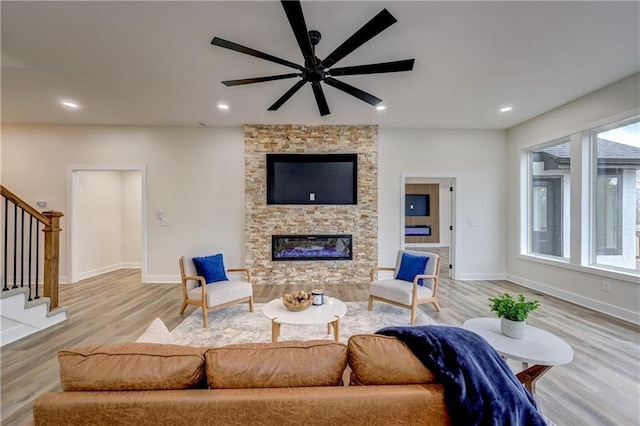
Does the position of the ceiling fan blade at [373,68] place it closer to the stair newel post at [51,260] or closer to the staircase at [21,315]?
the stair newel post at [51,260]

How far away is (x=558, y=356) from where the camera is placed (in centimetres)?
162

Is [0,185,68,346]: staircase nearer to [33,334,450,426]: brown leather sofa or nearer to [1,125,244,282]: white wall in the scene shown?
[1,125,244,282]: white wall

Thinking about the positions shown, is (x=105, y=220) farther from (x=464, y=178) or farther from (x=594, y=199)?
(x=594, y=199)

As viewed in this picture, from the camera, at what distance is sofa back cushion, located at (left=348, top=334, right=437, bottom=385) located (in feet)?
3.30

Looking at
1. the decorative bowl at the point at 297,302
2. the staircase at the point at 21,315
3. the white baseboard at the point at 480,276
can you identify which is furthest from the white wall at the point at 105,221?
the white baseboard at the point at 480,276

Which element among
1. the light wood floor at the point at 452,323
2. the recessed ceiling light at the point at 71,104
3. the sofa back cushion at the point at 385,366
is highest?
the recessed ceiling light at the point at 71,104

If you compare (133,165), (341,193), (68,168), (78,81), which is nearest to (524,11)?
(341,193)

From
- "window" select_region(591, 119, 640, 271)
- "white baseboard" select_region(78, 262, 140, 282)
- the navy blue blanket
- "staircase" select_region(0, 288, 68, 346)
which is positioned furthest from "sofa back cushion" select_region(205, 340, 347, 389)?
"white baseboard" select_region(78, 262, 140, 282)

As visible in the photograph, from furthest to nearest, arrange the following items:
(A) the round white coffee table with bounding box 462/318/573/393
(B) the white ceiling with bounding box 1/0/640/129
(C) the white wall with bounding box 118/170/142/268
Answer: (C) the white wall with bounding box 118/170/142/268 < (B) the white ceiling with bounding box 1/0/640/129 < (A) the round white coffee table with bounding box 462/318/573/393

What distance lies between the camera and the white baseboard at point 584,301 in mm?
3303

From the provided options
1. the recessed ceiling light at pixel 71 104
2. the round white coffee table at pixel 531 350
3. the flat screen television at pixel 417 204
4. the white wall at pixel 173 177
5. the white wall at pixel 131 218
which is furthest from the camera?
the flat screen television at pixel 417 204

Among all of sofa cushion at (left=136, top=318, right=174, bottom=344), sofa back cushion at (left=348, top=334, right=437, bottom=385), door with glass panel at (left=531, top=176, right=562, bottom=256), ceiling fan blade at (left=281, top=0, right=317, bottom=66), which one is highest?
ceiling fan blade at (left=281, top=0, right=317, bottom=66)

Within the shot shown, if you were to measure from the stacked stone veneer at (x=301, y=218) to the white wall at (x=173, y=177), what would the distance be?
0.84 ft

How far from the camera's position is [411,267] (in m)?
3.72
